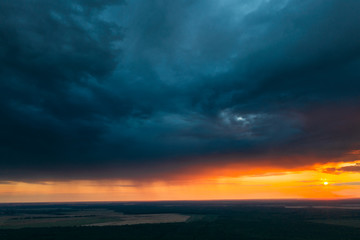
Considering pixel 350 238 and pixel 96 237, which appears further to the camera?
pixel 96 237

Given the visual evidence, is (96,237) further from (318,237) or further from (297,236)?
(318,237)

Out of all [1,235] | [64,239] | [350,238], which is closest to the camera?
[350,238]

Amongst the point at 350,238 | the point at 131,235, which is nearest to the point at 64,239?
the point at 131,235

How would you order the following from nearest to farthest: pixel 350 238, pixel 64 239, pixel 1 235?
pixel 350 238
pixel 64 239
pixel 1 235

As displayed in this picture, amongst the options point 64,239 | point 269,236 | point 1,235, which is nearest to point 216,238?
point 269,236

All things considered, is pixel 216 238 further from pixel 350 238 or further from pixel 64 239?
pixel 64 239

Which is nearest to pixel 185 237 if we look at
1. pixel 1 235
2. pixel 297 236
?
pixel 297 236

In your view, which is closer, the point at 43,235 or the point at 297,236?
the point at 297,236

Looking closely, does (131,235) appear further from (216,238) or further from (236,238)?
(236,238)
